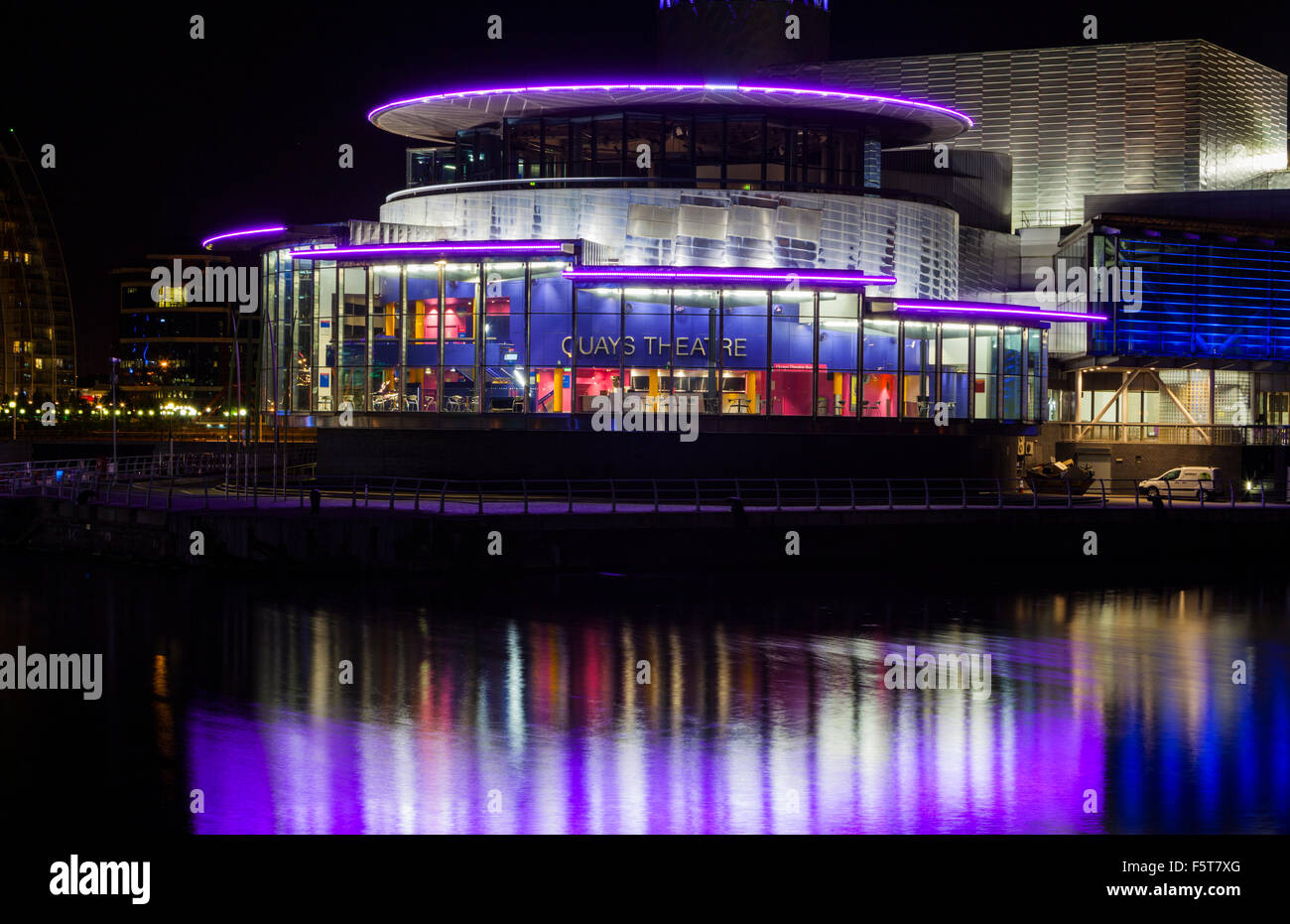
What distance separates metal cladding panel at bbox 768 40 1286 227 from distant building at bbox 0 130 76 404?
11987cm

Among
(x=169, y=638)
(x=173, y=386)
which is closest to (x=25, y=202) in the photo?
(x=173, y=386)

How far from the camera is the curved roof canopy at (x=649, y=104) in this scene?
5184 cm

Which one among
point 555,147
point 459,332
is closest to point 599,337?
point 459,332

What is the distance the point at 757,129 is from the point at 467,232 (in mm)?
11345

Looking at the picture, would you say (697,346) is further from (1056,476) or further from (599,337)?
(1056,476)

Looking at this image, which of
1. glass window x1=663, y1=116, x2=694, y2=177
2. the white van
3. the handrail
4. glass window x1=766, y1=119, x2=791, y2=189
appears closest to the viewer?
the handrail

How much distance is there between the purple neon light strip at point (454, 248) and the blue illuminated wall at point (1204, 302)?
29087 mm

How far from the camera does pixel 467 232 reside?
175 ft

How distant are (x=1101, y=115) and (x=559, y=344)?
38.8m

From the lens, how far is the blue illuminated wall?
65.4 meters

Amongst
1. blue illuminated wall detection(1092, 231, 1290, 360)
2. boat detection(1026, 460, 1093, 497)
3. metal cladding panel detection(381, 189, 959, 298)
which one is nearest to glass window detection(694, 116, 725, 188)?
metal cladding panel detection(381, 189, 959, 298)

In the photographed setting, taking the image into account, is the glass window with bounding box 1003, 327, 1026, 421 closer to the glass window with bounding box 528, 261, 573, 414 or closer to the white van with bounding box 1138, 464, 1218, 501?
the white van with bounding box 1138, 464, 1218, 501

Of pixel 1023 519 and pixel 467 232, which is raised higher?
pixel 467 232
